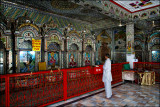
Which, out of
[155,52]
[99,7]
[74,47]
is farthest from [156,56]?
[99,7]

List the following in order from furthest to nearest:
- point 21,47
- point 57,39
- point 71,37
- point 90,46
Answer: point 90,46
point 71,37
point 57,39
point 21,47

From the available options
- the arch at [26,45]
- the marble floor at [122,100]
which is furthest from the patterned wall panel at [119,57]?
the arch at [26,45]

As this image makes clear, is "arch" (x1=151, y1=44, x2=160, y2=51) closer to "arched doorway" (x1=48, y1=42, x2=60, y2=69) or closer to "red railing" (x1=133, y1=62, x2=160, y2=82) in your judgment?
"red railing" (x1=133, y1=62, x2=160, y2=82)

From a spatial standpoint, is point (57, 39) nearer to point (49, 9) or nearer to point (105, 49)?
point (49, 9)

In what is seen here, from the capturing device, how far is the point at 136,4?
7.30m

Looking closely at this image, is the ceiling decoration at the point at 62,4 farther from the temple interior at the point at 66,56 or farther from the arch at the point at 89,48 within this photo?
the arch at the point at 89,48

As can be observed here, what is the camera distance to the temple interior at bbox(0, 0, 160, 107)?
476 cm

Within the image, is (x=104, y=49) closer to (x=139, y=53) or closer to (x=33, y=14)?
(x=139, y=53)

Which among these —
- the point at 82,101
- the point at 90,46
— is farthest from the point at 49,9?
the point at 82,101

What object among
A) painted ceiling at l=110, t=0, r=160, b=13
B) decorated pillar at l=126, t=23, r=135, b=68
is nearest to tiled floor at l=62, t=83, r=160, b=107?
decorated pillar at l=126, t=23, r=135, b=68

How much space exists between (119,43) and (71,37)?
240 inches

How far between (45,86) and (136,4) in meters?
6.96

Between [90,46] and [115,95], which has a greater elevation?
[90,46]

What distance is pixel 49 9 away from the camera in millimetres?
8211
